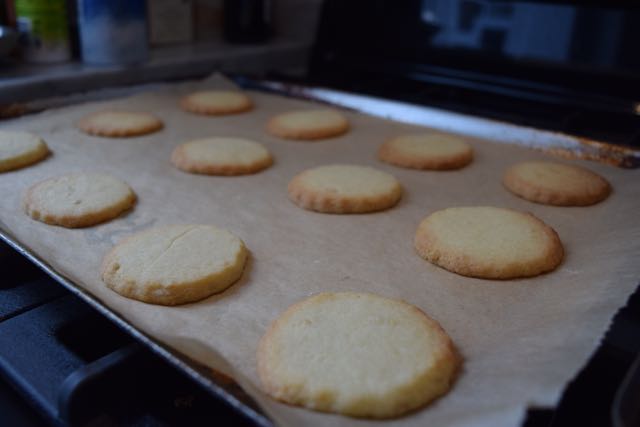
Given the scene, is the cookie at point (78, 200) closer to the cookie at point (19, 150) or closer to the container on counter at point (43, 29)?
the cookie at point (19, 150)

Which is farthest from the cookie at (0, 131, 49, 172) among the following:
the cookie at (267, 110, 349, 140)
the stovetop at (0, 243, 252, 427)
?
the cookie at (267, 110, 349, 140)

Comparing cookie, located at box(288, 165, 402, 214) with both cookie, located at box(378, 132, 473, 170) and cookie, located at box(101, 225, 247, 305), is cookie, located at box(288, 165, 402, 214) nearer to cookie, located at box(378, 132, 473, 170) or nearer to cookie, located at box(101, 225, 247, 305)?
cookie, located at box(378, 132, 473, 170)

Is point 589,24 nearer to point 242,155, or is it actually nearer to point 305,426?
point 242,155

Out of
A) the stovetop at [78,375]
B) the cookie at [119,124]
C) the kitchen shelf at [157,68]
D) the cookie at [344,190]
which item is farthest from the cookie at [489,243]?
the kitchen shelf at [157,68]

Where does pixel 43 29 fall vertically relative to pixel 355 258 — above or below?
above

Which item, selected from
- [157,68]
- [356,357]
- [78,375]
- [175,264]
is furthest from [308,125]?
[78,375]

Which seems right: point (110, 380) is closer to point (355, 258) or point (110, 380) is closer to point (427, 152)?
point (355, 258)
